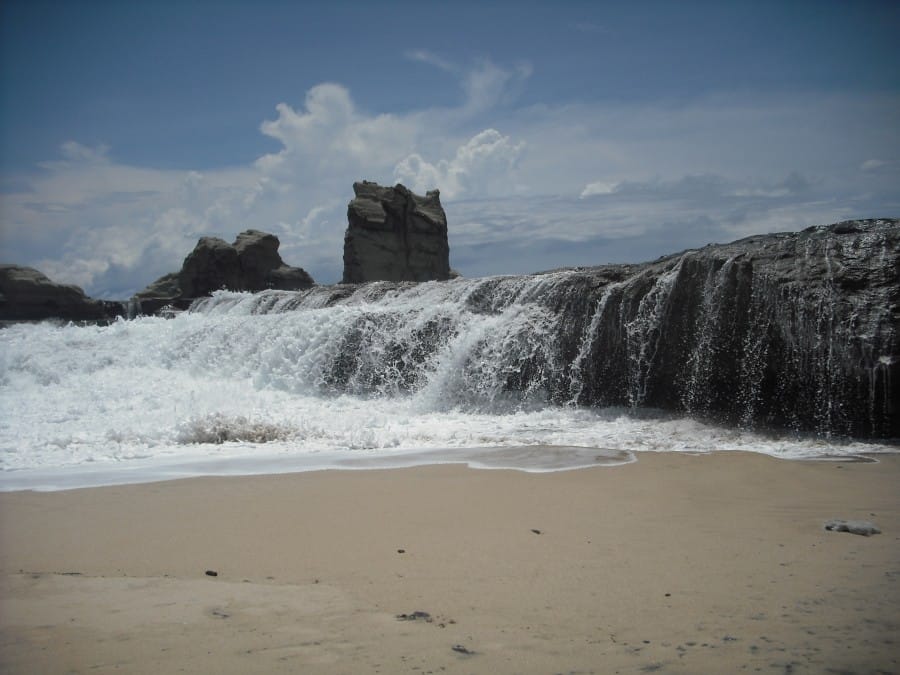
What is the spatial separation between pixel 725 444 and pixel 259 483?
4.75 m

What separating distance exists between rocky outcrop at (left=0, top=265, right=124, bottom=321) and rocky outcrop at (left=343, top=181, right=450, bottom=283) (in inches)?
504

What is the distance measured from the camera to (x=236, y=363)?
14523mm

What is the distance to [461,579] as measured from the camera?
3133 millimetres

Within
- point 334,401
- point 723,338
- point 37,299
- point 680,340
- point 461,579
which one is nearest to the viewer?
point 461,579

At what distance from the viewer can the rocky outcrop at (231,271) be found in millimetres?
33594

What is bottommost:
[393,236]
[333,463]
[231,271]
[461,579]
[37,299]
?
[333,463]

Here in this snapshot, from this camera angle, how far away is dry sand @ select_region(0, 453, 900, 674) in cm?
236

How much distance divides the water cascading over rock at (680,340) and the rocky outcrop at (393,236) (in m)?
24.4

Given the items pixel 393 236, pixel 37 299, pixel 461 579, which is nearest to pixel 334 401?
pixel 461 579

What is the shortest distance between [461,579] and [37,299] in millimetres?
32508

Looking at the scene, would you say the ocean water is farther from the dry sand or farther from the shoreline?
the dry sand

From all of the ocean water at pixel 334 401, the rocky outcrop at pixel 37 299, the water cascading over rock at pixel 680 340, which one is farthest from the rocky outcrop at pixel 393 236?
the water cascading over rock at pixel 680 340

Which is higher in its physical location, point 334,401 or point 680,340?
point 680,340

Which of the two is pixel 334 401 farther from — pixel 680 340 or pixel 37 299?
pixel 37 299
